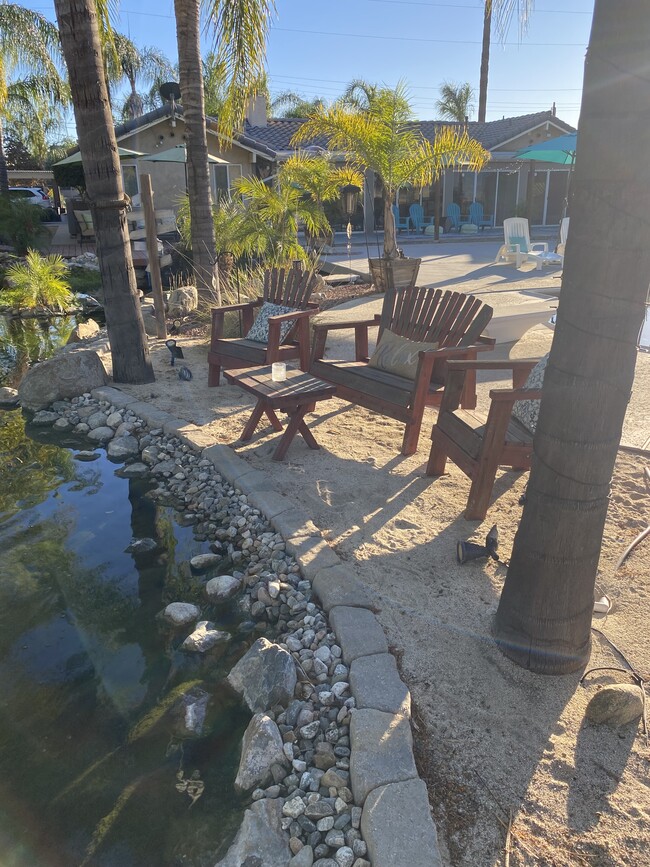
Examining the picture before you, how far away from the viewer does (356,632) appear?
244cm

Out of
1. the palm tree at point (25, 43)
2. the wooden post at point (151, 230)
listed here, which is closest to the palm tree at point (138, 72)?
the palm tree at point (25, 43)

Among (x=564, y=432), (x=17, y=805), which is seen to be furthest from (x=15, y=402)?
(x=564, y=432)

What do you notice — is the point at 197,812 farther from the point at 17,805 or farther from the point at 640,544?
the point at 640,544

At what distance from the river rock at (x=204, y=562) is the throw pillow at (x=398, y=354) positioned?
1797 millimetres

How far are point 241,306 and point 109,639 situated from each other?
3.71 metres

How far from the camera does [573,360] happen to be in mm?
1886

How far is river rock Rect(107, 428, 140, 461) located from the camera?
4.83m

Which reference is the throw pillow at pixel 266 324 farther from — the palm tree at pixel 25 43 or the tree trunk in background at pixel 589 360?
the palm tree at pixel 25 43

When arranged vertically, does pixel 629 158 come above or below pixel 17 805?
above

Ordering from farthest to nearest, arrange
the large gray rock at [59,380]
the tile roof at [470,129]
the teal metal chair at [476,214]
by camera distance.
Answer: the teal metal chair at [476,214] → the tile roof at [470,129] → the large gray rock at [59,380]

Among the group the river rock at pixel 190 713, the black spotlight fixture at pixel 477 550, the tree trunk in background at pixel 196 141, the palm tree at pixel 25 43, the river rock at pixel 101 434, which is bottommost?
A: the river rock at pixel 190 713

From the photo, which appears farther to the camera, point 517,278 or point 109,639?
point 517,278

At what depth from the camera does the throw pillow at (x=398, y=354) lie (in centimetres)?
421

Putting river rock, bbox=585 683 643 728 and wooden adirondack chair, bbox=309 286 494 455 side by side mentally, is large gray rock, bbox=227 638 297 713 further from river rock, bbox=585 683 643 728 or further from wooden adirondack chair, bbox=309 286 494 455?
wooden adirondack chair, bbox=309 286 494 455
